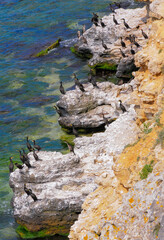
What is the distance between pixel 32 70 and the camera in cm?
4034

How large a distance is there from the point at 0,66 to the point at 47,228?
24.1m

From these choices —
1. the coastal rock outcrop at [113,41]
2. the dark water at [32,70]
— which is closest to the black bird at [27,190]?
the dark water at [32,70]

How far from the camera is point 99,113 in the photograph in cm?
2919

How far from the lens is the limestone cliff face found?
10047mm

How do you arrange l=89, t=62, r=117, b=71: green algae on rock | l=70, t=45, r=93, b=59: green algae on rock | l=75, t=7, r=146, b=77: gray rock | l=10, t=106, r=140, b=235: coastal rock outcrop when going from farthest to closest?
l=70, t=45, r=93, b=59: green algae on rock
l=75, t=7, r=146, b=77: gray rock
l=89, t=62, r=117, b=71: green algae on rock
l=10, t=106, r=140, b=235: coastal rock outcrop

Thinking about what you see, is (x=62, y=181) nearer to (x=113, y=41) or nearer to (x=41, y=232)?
(x=41, y=232)

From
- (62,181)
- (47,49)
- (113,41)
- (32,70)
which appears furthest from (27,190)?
(47,49)

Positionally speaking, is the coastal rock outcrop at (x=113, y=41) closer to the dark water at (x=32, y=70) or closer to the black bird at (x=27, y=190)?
the dark water at (x=32, y=70)

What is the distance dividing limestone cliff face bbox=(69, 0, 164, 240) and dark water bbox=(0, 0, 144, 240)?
9101 millimetres

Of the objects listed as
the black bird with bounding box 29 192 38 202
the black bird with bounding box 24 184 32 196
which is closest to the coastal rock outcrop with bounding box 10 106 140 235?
the black bird with bounding box 29 192 38 202

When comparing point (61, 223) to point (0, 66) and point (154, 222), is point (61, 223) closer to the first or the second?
point (154, 222)

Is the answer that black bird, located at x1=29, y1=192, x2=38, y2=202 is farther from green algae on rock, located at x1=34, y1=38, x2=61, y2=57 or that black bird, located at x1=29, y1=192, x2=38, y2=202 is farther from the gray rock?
green algae on rock, located at x1=34, y1=38, x2=61, y2=57

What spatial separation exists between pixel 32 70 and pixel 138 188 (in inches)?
1214

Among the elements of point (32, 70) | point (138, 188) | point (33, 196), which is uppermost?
point (138, 188)
